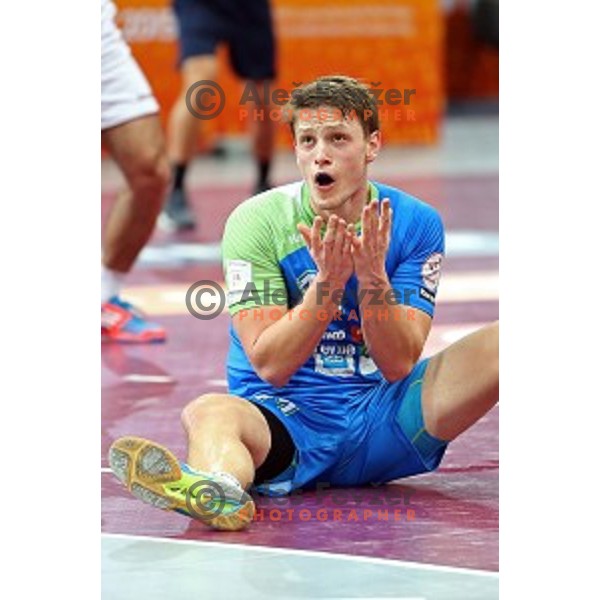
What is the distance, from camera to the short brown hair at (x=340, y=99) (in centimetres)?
460

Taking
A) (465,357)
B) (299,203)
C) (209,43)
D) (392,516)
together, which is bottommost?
(392,516)

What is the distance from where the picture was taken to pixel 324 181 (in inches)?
180

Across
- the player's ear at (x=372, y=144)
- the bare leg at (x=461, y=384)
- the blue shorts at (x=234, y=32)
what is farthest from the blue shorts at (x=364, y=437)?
the blue shorts at (x=234, y=32)

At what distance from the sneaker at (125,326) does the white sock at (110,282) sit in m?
0.02

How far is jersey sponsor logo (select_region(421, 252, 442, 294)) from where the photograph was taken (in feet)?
15.9

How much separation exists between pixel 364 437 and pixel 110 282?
2.75 m

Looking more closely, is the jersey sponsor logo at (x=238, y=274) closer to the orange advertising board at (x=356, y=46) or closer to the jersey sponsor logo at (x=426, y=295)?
the jersey sponsor logo at (x=426, y=295)
